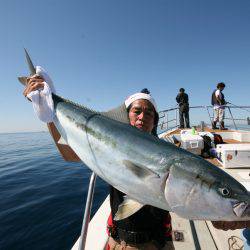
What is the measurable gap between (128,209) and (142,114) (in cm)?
120

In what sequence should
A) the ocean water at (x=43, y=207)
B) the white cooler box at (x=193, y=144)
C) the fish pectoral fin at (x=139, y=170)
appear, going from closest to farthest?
the fish pectoral fin at (x=139, y=170) < the ocean water at (x=43, y=207) < the white cooler box at (x=193, y=144)

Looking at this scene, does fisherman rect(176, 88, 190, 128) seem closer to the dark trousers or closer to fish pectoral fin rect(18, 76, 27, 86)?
the dark trousers

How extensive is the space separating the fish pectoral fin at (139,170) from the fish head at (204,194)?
14 centimetres

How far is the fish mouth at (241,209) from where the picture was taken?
1499 mm

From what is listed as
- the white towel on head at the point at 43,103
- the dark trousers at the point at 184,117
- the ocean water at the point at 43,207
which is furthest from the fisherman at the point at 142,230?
the dark trousers at the point at 184,117

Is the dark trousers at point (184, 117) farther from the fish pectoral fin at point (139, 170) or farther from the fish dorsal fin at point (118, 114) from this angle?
the fish pectoral fin at point (139, 170)

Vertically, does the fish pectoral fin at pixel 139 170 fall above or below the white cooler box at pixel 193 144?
above

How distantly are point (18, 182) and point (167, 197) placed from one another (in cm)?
1181

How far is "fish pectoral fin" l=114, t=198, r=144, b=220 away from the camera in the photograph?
5.80 feet

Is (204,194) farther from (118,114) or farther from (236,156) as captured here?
(236,156)

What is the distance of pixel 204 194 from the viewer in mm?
1595

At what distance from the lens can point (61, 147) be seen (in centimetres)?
291

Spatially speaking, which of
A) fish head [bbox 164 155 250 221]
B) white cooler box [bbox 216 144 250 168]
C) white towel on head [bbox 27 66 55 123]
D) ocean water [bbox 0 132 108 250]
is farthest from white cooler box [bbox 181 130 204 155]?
fish head [bbox 164 155 250 221]

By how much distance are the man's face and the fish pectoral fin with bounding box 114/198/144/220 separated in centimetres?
102
